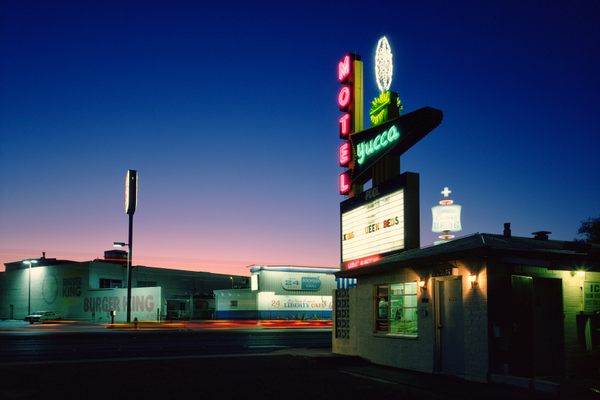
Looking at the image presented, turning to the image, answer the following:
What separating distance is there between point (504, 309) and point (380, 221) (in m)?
5.61

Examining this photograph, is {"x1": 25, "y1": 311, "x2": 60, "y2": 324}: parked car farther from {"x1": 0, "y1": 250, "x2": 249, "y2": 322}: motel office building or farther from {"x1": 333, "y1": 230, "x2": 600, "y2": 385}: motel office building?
{"x1": 333, "y1": 230, "x2": 600, "y2": 385}: motel office building

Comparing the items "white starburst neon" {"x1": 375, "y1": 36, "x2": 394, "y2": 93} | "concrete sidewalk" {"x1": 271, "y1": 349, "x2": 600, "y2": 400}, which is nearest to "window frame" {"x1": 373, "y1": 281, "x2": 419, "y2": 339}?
"concrete sidewalk" {"x1": 271, "y1": 349, "x2": 600, "y2": 400}

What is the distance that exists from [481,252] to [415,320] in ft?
13.0

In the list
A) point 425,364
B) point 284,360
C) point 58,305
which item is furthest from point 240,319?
point 425,364

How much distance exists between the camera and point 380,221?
723 inches

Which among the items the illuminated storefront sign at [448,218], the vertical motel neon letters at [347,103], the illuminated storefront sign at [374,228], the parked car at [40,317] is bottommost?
the parked car at [40,317]

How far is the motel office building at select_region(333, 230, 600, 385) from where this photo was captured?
43.9 feet

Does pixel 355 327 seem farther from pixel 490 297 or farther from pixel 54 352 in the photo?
pixel 54 352

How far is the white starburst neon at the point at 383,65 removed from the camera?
2128 cm

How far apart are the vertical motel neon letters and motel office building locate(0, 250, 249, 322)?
3907 cm

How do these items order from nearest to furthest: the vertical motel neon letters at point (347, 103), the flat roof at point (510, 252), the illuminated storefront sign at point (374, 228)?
the flat roof at point (510, 252)
the illuminated storefront sign at point (374, 228)
the vertical motel neon letters at point (347, 103)

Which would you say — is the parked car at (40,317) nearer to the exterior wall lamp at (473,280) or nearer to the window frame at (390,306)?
the window frame at (390,306)

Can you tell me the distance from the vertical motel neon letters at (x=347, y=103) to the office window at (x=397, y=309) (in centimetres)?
523

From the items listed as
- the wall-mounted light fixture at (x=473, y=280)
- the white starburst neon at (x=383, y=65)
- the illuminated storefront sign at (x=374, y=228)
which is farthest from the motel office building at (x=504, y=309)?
the white starburst neon at (x=383, y=65)
